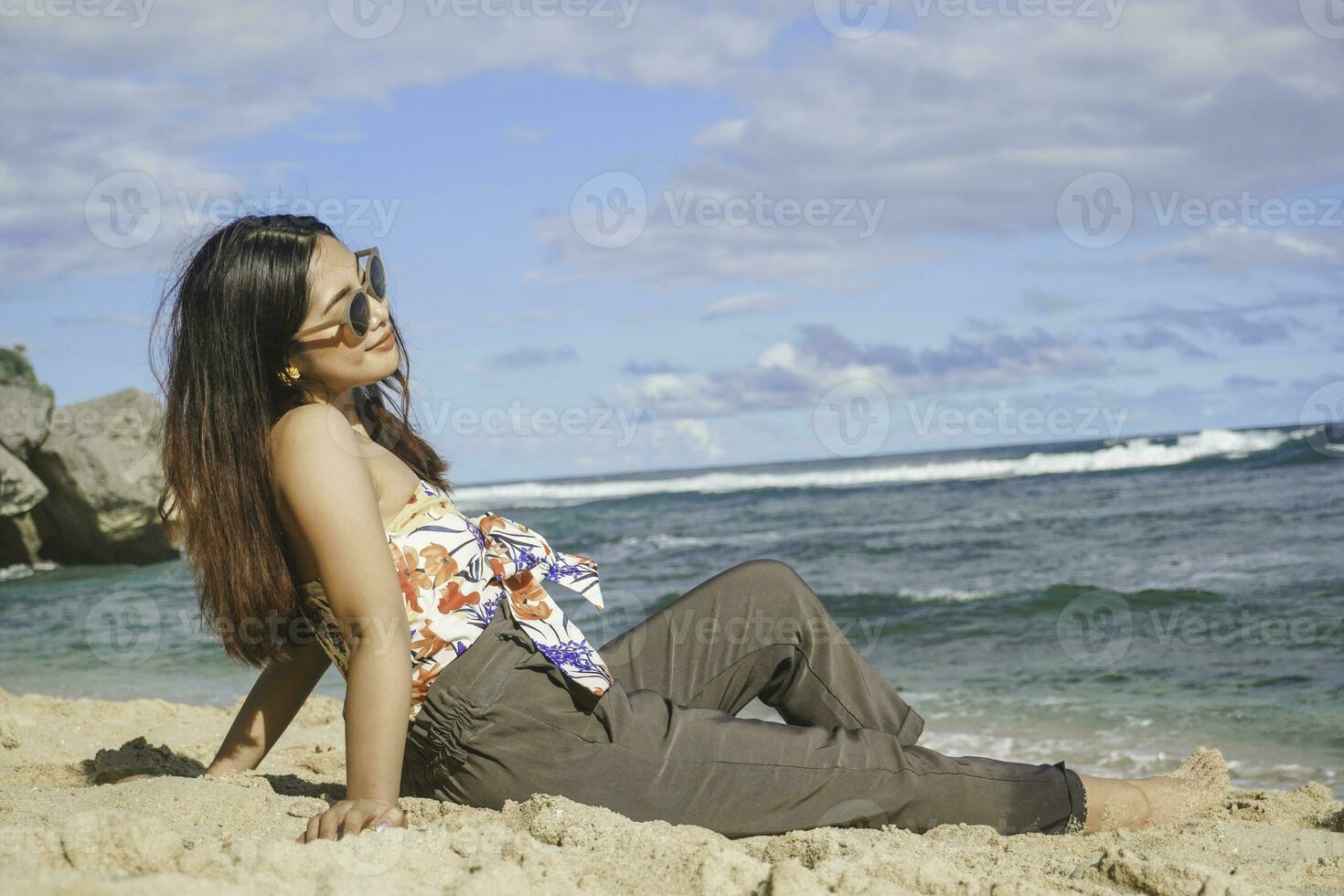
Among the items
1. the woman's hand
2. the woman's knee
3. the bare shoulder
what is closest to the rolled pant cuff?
the woman's knee

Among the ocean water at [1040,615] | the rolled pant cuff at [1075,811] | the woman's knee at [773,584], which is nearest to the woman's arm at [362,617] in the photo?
the woman's knee at [773,584]

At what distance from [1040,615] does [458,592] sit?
6513mm

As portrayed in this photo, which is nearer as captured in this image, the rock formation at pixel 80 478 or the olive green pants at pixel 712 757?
the olive green pants at pixel 712 757

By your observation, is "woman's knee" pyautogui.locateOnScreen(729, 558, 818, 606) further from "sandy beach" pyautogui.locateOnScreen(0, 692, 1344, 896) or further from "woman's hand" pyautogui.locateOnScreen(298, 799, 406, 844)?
"woman's hand" pyautogui.locateOnScreen(298, 799, 406, 844)

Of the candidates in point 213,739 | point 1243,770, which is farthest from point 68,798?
point 1243,770

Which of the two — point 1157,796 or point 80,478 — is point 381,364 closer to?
point 1157,796

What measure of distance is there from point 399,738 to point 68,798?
39.8 inches

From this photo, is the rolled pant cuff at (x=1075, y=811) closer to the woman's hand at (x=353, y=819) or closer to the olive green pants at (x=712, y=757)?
the olive green pants at (x=712, y=757)

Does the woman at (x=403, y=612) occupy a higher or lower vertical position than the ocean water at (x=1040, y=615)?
higher

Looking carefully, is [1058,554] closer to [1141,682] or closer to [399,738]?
[1141,682]

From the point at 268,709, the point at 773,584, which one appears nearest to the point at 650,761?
the point at 773,584

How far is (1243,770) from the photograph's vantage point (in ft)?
14.0

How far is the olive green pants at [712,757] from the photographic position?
2301 mm

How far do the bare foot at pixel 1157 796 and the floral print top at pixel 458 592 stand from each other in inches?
47.5
